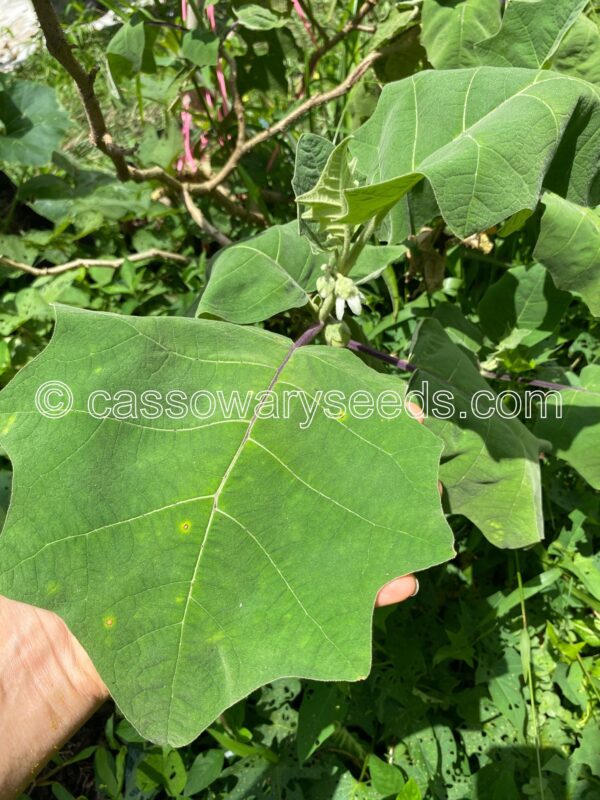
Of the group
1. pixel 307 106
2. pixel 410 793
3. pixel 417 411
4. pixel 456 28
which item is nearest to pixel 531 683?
pixel 410 793

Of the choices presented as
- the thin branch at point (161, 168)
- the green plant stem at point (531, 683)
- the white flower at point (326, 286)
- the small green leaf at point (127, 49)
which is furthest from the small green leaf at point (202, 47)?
the green plant stem at point (531, 683)

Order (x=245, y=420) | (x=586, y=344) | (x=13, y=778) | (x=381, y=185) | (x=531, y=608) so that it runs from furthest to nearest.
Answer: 1. (x=586, y=344)
2. (x=531, y=608)
3. (x=13, y=778)
4. (x=245, y=420)
5. (x=381, y=185)

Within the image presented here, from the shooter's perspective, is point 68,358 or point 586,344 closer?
point 68,358

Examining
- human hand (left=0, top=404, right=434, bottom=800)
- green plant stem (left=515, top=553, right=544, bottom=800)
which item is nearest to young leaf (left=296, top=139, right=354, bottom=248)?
human hand (left=0, top=404, right=434, bottom=800)

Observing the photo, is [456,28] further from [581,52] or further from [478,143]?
[478,143]

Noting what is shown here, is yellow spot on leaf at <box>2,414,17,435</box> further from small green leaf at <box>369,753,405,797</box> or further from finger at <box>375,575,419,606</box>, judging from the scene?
small green leaf at <box>369,753,405,797</box>

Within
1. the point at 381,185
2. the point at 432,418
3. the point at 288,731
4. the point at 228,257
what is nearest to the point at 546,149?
the point at 381,185

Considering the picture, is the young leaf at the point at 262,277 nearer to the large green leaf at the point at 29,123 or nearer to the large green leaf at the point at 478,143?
the large green leaf at the point at 478,143

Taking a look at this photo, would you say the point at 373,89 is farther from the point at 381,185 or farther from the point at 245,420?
the point at 245,420
